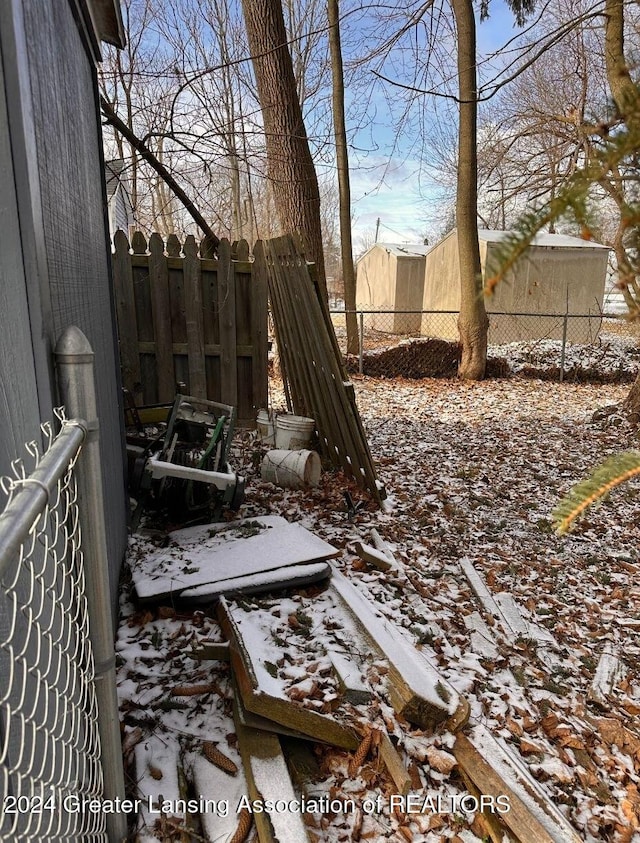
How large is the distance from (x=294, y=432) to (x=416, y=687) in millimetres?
2970

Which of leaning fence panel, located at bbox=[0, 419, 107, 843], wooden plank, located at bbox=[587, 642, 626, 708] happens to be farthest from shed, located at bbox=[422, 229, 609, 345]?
leaning fence panel, located at bbox=[0, 419, 107, 843]

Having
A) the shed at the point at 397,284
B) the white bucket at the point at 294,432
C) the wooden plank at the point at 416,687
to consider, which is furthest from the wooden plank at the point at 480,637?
the shed at the point at 397,284

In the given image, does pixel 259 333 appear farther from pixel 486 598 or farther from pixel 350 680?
pixel 350 680

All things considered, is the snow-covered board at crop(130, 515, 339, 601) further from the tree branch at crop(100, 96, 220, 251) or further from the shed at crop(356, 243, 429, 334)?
the shed at crop(356, 243, 429, 334)

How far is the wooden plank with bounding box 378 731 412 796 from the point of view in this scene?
1757mm

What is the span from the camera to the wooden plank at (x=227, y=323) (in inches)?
214

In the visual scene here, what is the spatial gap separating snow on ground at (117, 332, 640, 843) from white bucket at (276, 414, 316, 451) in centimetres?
37

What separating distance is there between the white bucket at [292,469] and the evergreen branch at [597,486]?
3.58 metres

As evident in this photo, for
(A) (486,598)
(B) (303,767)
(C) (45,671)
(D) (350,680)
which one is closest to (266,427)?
(A) (486,598)

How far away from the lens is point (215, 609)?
8.48 feet

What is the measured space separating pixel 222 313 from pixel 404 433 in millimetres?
2533

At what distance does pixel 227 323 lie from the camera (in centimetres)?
554

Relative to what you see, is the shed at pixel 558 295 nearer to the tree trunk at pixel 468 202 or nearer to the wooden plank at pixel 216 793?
the tree trunk at pixel 468 202

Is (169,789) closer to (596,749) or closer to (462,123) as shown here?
(596,749)
